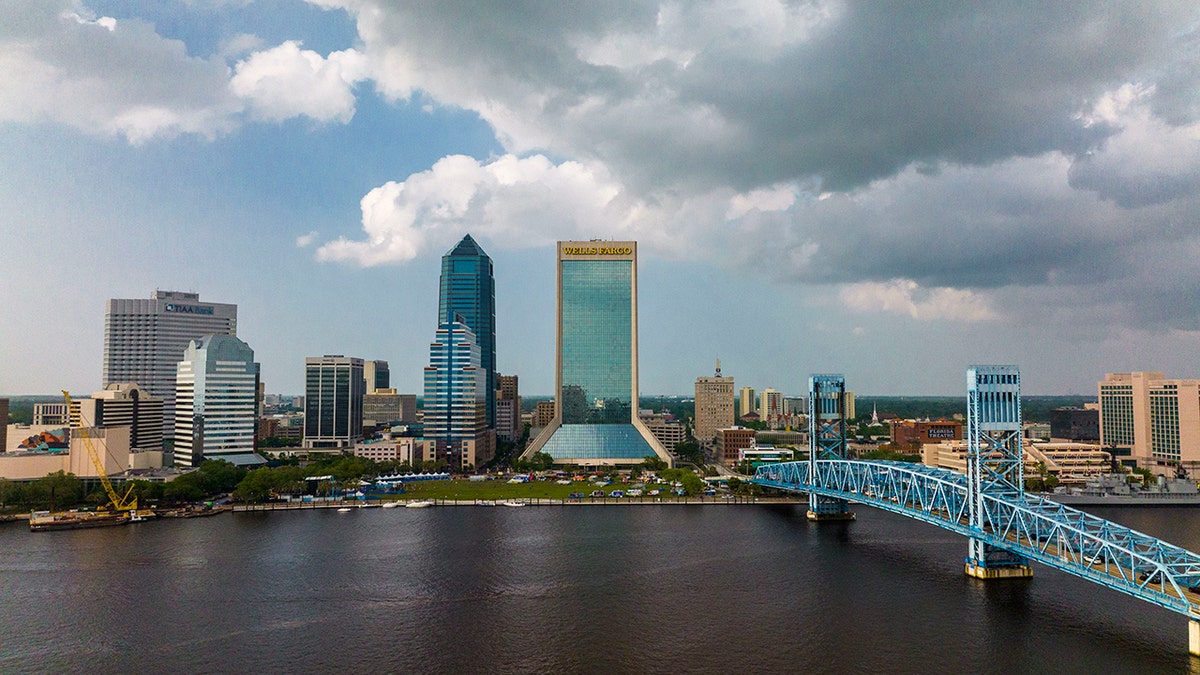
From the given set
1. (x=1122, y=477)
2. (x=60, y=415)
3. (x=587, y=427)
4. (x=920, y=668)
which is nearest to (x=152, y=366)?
(x=60, y=415)

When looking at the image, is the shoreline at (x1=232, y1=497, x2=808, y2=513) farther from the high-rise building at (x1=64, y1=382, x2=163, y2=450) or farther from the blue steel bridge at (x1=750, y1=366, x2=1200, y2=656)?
the high-rise building at (x1=64, y1=382, x2=163, y2=450)

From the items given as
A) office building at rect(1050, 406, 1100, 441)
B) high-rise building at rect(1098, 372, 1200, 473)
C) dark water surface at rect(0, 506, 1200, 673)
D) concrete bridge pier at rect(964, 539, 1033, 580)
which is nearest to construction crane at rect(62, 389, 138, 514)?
dark water surface at rect(0, 506, 1200, 673)

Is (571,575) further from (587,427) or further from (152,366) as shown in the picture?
(152,366)

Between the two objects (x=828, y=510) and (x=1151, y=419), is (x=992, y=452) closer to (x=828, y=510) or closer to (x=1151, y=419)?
(x=828, y=510)

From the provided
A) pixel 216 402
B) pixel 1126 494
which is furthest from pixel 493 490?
pixel 1126 494

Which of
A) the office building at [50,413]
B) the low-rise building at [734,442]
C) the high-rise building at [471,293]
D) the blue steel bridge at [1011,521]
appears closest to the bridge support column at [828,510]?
the blue steel bridge at [1011,521]
